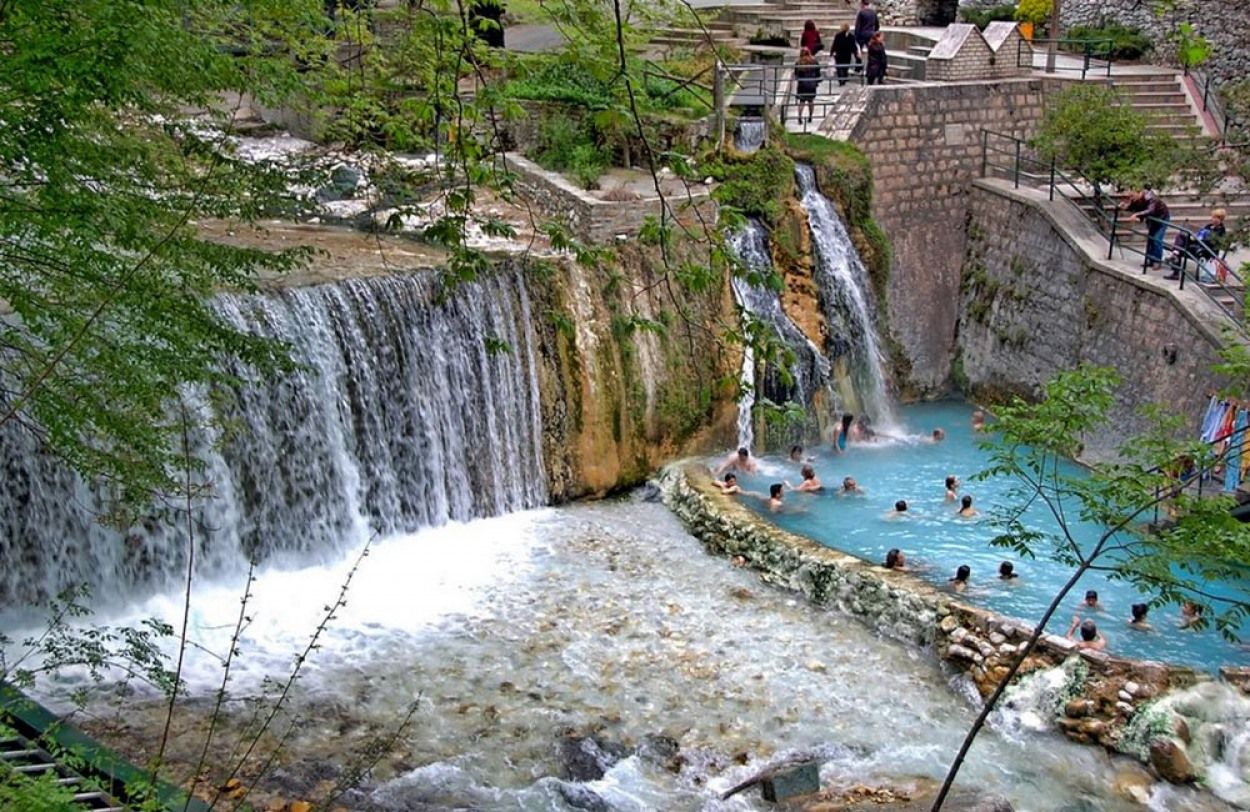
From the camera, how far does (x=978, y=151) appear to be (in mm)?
17969

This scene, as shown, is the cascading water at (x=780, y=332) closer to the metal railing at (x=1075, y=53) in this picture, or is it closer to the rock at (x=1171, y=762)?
the metal railing at (x=1075, y=53)

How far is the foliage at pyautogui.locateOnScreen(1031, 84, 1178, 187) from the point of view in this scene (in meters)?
15.5

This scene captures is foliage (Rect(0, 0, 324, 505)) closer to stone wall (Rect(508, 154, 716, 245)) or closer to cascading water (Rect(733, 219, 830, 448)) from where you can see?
stone wall (Rect(508, 154, 716, 245))

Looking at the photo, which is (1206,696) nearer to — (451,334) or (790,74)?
(451,334)

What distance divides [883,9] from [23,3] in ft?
69.4

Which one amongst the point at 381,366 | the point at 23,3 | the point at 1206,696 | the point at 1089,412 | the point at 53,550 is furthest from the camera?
the point at 381,366

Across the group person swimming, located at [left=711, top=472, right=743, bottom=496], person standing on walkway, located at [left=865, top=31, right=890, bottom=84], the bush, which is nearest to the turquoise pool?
person swimming, located at [left=711, top=472, right=743, bottom=496]

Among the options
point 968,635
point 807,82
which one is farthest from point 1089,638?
point 807,82

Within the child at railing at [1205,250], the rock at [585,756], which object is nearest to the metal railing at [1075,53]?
the child at railing at [1205,250]

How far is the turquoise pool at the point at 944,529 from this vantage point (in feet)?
36.7

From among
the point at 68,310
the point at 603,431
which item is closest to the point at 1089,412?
the point at 68,310

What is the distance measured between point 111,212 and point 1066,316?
1268 centimetres

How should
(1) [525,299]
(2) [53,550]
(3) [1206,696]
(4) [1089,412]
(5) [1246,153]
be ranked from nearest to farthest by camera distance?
(4) [1089,412], (3) [1206,696], (2) [53,550], (1) [525,299], (5) [1246,153]

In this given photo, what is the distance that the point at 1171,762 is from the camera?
946 cm
